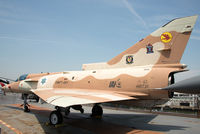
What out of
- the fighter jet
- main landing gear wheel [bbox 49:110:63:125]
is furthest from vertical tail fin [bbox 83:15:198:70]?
main landing gear wheel [bbox 49:110:63:125]

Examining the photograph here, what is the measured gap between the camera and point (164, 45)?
7664 mm

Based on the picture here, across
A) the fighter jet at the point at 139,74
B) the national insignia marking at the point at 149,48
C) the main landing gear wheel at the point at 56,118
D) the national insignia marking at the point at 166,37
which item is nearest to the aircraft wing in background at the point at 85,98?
the fighter jet at the point at 139,74

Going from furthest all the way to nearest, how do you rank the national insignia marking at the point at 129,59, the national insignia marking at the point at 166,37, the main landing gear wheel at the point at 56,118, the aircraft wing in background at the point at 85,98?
the national insignia marking at the point at 129,59
the main landing gear wheel at the point at 56,118
the national insignia marking at the point at 166,37
the aircraft wing in background at the point at 85,98

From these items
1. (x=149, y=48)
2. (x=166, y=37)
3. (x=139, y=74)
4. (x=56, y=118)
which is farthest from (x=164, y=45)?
(x=56, y=118)

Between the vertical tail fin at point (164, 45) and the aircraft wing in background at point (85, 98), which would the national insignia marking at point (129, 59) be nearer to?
the vertical tail fin at point (164, 45)

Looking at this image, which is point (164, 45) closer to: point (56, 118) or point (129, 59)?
point (129, 59)

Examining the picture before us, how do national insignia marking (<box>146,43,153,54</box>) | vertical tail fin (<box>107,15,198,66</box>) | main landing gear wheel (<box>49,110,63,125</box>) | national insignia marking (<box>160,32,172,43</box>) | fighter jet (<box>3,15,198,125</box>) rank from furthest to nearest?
1. main landing gear wheel (<box>49,110,63,125</box>)
2. national insignia marking (<box>146,43,153,54</box>)
3. national insignia marking (<box>160,32,172,43</box>)
4. vertical tail fin (<box>107,15,198,66</box>)
5. fighter jet (<box>3,15,198,125</box>)

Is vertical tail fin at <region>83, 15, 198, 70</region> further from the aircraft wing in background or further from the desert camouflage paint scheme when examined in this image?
the aircraft wing in background

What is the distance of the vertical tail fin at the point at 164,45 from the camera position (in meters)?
7.31

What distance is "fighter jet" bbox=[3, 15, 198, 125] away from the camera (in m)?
6.96

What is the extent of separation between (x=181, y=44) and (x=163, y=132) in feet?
13.0

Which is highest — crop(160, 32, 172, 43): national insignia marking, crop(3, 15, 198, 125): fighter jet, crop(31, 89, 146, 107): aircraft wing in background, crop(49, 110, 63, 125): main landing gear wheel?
crop(160, 32, 172, 43): national insignia marking

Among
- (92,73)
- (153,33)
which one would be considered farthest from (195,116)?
(92,73)

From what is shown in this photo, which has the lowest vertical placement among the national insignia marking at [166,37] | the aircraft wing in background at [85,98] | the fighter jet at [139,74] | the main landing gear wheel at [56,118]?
the main landing gear wheel at [56,118]
